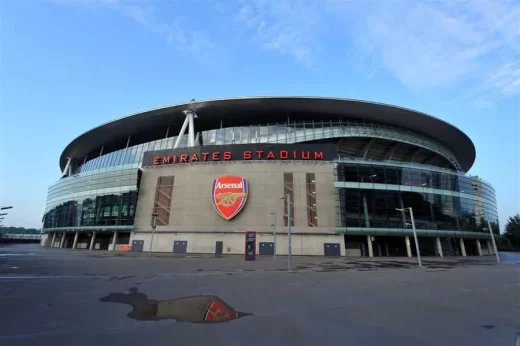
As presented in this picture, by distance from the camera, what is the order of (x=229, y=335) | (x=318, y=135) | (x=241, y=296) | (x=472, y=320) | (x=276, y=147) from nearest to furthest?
1. (x=229, y=335)
2. (x=472, y=320)
3. (x=241, y=296)
4. (x=276, y=147)
5. (x=318, y=135)

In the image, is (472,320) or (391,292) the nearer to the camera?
(472,320)

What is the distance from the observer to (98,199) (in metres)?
52.2

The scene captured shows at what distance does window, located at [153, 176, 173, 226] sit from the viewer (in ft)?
145

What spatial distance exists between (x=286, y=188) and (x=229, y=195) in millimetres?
9093

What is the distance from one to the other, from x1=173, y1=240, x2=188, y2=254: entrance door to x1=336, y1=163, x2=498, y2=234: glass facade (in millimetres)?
24155

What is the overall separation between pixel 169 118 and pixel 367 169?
38.7 meters

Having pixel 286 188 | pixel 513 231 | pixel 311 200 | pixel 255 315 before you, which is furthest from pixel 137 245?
pixel 513 231

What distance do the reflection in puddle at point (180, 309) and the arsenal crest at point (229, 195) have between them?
101 ft

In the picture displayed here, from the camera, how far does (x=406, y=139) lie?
5253 centimetres

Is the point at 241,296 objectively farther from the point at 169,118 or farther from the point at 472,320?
the point at 169,118

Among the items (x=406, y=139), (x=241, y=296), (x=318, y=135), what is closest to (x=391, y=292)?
(x=241, y=296)

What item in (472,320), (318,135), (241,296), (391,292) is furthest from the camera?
(318,135)

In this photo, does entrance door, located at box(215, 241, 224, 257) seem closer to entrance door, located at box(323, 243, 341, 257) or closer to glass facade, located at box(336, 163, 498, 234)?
entrance door, located at box(323, 243, 341, 257)

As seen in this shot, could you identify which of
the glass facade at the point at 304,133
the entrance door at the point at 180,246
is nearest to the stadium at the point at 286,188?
the glass facade at the point at 304,133
